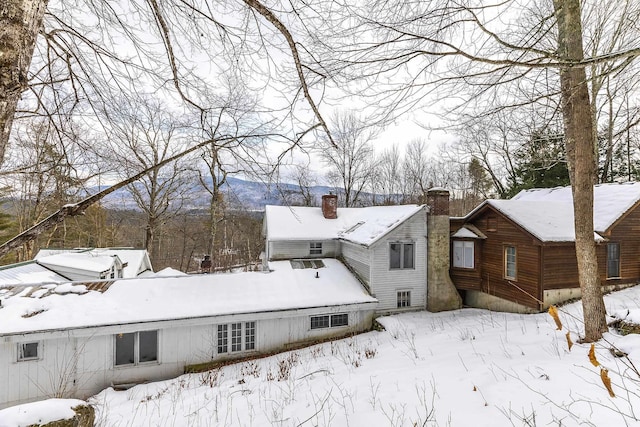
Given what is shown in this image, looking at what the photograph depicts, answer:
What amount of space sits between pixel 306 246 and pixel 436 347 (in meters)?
10.2

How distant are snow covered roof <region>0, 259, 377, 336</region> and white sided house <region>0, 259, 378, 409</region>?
34 millimetres

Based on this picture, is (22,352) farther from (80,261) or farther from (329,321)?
(329,321)

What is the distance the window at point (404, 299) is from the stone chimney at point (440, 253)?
106 cm

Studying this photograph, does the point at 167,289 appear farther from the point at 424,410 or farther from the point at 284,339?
the point at 424,410

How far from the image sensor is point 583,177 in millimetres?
5125

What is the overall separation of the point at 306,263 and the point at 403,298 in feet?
17.4

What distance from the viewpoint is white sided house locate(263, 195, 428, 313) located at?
13.6 metres

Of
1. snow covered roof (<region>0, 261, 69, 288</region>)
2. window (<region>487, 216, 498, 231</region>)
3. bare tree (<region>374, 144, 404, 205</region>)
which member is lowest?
snow covered roof (<region>0, 261, 69, 288</region>)

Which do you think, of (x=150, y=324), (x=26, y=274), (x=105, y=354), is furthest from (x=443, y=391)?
(x=26, y=274)

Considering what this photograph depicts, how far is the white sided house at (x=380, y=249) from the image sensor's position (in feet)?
44.5

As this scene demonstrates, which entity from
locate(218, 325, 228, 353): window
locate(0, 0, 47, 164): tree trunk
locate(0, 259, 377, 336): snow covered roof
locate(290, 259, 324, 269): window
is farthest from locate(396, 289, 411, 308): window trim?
locate(0, 0, 47, 164): tree trunk

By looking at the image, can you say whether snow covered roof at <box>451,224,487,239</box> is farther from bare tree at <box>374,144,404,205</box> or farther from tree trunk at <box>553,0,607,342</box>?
bare tree at <box>374,144,404,205</box>

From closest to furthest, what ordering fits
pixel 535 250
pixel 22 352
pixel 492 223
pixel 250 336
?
pixel 22 352 → pixel 250 336 → pixel 535 250 → pixel 492 223

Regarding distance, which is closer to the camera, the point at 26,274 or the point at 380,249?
the point at 26,274
